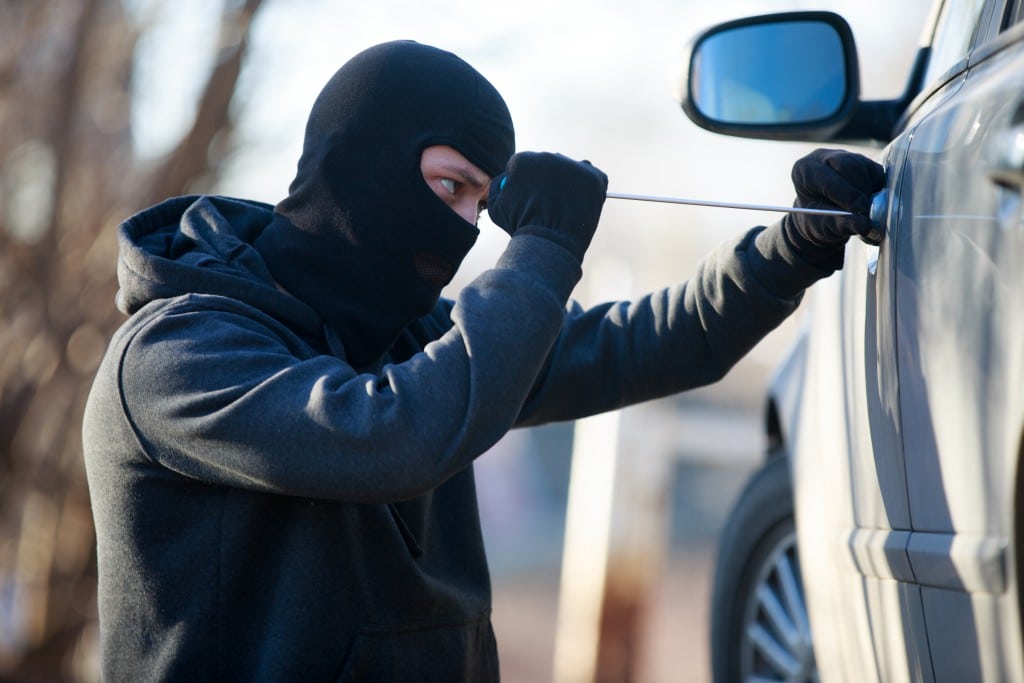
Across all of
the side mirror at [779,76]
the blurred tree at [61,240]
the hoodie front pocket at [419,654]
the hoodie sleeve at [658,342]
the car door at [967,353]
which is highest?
the blurred tree at [61,240]

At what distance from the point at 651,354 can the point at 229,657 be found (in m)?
1.06

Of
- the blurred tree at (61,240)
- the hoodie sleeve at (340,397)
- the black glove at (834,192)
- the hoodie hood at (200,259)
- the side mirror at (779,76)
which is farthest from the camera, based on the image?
the blurred tree at (61,240)

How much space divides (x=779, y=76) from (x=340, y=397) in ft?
3.70

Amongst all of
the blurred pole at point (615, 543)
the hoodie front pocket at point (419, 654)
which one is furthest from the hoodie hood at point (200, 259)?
the blurred pole at point (615, 543)

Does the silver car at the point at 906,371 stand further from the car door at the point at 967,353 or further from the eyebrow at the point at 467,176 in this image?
the eyebrow at the point at 467,176

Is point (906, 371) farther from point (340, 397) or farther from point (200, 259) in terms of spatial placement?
point (200, 259)

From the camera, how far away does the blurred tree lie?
683 cm

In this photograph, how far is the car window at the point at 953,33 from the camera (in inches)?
74.6

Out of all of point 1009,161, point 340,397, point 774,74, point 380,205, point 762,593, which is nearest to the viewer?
point 1009,161

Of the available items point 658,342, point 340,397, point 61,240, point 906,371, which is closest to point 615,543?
point 61,240

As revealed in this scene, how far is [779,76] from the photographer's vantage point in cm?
247

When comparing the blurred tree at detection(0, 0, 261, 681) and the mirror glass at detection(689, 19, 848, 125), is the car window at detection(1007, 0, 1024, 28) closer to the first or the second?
the mirror glass at detection(689, 19, 848, 125)

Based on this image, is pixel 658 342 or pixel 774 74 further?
pixel 658 342

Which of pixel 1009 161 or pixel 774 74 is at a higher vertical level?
pixel 774 74
